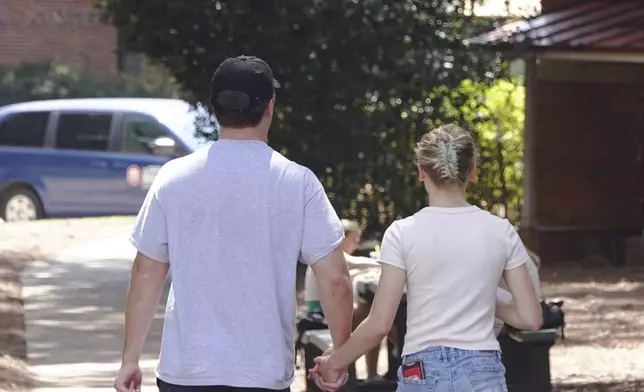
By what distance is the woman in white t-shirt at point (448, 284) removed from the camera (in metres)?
4.11

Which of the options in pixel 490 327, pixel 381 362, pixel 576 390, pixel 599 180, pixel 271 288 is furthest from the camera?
pixel 599 180

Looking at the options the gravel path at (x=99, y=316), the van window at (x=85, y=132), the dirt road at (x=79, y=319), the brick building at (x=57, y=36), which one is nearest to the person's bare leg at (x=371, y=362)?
the gravel path at (x=99, y=316)

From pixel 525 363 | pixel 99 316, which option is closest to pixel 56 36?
pixel 99 316

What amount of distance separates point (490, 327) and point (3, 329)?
20.6 feet

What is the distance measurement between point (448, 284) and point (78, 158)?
561 inches

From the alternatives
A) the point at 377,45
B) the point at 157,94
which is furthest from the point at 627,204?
the point at 157,94

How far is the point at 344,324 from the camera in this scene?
13.7 ft

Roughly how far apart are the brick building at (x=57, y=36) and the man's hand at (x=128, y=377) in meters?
24.5

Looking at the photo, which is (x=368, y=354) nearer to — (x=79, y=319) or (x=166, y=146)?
(x=79, y=319)

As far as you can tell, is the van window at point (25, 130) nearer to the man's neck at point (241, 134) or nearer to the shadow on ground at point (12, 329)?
the shadow on ground at point (12, 329)

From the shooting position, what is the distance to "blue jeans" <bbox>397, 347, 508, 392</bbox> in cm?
409

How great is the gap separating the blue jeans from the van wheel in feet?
47.9

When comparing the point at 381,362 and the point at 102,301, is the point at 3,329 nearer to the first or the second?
the point at 102,301

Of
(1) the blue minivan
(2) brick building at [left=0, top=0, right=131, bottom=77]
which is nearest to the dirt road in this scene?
(1) the blue minivan
